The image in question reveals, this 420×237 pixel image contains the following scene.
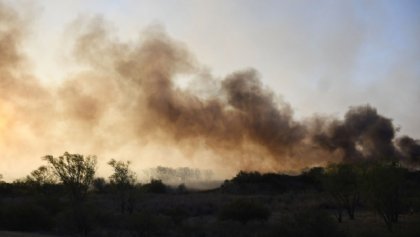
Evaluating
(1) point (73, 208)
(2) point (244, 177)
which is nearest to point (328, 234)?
(1) point (73, 208)

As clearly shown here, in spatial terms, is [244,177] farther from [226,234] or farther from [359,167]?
[226,234]

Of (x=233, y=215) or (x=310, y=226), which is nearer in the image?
(x=310, y=226)

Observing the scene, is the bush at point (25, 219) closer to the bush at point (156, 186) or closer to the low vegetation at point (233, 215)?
the low vegetation at point (233, 215)

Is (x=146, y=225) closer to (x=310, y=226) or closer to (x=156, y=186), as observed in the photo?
(x=310, y=226)

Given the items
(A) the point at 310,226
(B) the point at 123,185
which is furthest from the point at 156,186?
(A) the point at 310,226

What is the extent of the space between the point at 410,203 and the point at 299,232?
26862 mm

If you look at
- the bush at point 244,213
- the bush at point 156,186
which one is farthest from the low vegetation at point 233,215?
the bush at point 156,186

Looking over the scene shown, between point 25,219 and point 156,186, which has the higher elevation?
point 156,186

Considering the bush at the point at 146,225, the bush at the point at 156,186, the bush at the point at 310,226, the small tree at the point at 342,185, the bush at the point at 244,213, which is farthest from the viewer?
the bush at the point at 156,186

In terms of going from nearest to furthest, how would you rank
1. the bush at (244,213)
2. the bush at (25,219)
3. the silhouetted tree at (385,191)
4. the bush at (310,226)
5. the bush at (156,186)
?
the bush at (310,226) < the bush at (25,219) < the silhouetted tree at (385,191) < the bush at (244,213) < the bush at (156,186)

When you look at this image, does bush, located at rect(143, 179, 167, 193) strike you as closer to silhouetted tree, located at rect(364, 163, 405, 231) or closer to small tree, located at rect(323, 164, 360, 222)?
small tree, located at rect(323, 164, 360, 222)

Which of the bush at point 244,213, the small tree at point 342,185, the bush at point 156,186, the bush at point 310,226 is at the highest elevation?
the bush at point 156,186

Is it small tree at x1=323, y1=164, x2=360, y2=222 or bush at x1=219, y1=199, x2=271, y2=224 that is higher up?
small tree at x1=323, y1=164, x2=360, y2=222

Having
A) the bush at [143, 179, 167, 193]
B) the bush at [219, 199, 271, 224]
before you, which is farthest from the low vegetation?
the bush at [143, 179, 167, 193]
